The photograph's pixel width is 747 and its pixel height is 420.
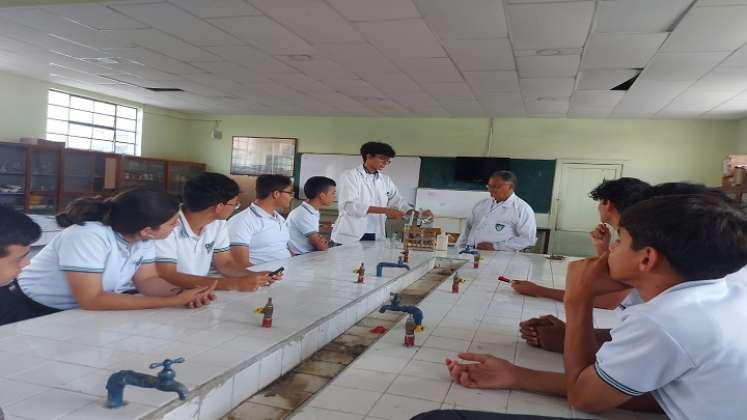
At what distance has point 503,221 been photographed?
437 centimetres

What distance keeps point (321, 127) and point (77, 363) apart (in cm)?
846

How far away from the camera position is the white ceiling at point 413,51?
3561 millimetres

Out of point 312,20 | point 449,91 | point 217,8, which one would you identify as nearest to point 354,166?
point 449,91

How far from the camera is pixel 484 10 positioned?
3.49 metres

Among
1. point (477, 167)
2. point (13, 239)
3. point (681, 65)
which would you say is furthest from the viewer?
point (477, 167)

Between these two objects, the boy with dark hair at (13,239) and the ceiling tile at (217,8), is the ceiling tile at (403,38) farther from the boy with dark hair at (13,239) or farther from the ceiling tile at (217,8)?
the boy with dark hair at (13,239)

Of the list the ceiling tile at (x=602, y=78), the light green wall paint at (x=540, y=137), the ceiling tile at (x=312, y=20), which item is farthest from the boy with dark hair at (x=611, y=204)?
the light green wall paint at (x=540, y=137)

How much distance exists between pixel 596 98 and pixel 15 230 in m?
6.30

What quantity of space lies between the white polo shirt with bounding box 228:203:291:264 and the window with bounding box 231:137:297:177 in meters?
6.39

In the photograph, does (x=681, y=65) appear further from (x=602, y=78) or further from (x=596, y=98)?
(x=596, y=98)

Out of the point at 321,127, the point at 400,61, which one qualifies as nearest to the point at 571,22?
the point at 400,61

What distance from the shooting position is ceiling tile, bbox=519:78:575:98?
17.8 ft

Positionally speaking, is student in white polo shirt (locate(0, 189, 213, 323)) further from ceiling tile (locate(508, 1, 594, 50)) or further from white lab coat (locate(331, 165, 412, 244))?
ceiling tile (locate(508, 1, 594, 50))

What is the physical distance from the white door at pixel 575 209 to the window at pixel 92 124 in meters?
7.84
